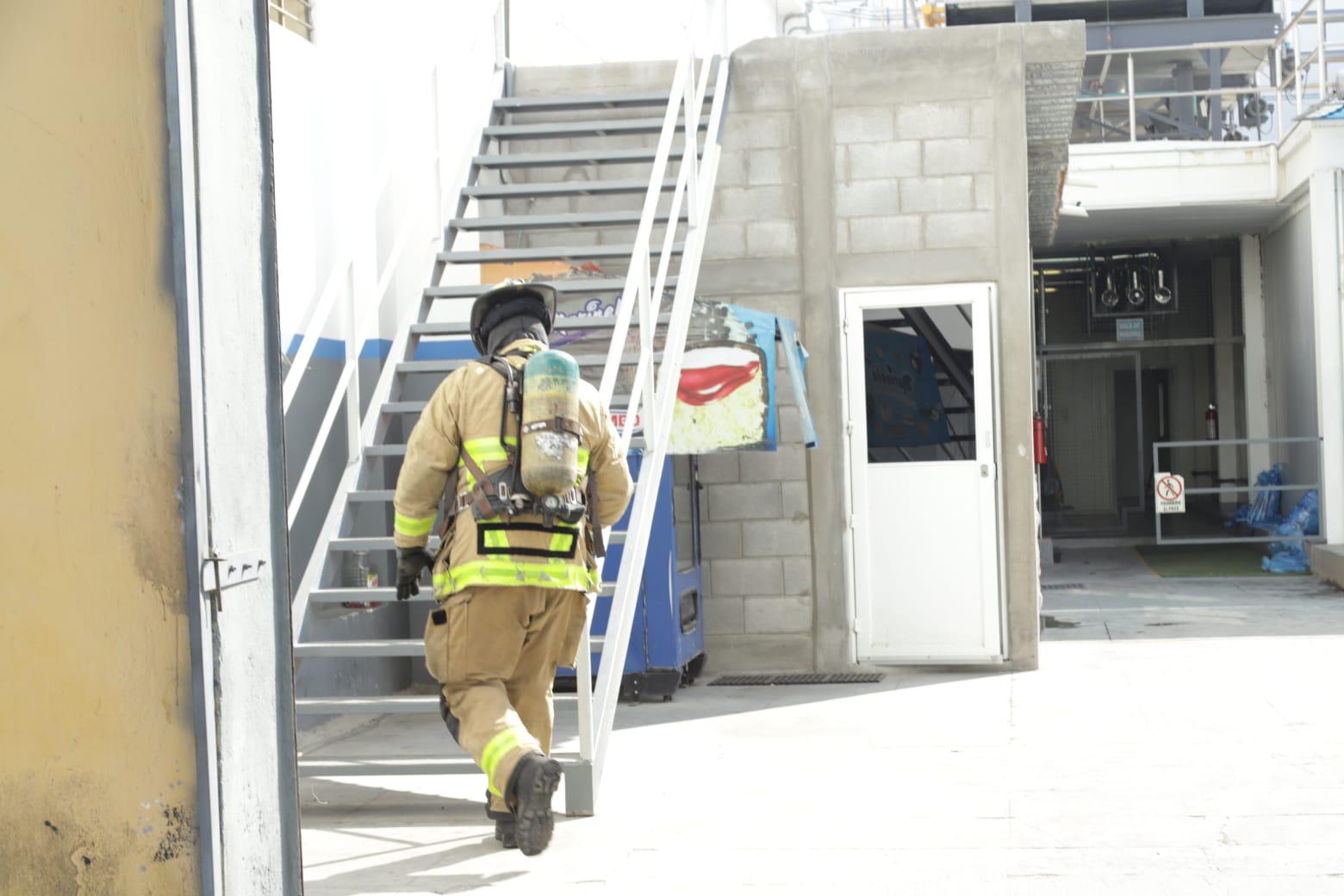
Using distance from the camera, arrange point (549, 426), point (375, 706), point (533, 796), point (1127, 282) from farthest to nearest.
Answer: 1. point (1127, 282)
2. point (375, 706)
3. point (549, 426)
4. point (533, 796)

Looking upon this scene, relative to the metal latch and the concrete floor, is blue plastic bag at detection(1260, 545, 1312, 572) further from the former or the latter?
the metal latch

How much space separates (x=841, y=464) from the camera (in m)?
8.80

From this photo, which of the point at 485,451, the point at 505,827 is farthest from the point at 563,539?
the point at 505,827

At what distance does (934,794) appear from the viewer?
18.5 ft

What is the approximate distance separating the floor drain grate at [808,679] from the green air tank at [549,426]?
12.8 feet

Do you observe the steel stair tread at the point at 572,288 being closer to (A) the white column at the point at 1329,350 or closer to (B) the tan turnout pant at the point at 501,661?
(B) the tan turnout pant at the point at 501,661

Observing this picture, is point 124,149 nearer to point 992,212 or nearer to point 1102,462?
point 992,212

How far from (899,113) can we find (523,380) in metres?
4.58

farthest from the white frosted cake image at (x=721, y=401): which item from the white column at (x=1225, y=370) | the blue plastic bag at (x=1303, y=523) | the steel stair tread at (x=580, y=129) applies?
Answer: the white column at (x=1225, y=370)

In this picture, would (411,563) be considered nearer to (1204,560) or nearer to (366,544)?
(366,544)

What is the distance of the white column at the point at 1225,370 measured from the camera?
21141mm

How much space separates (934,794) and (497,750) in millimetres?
1829

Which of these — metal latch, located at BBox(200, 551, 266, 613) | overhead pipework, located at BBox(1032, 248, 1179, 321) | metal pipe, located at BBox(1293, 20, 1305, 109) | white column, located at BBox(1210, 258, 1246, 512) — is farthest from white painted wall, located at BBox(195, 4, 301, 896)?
white column, located at BBox(1210, 258, 1246, 512)

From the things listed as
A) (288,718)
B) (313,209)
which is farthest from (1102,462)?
(288,718)
